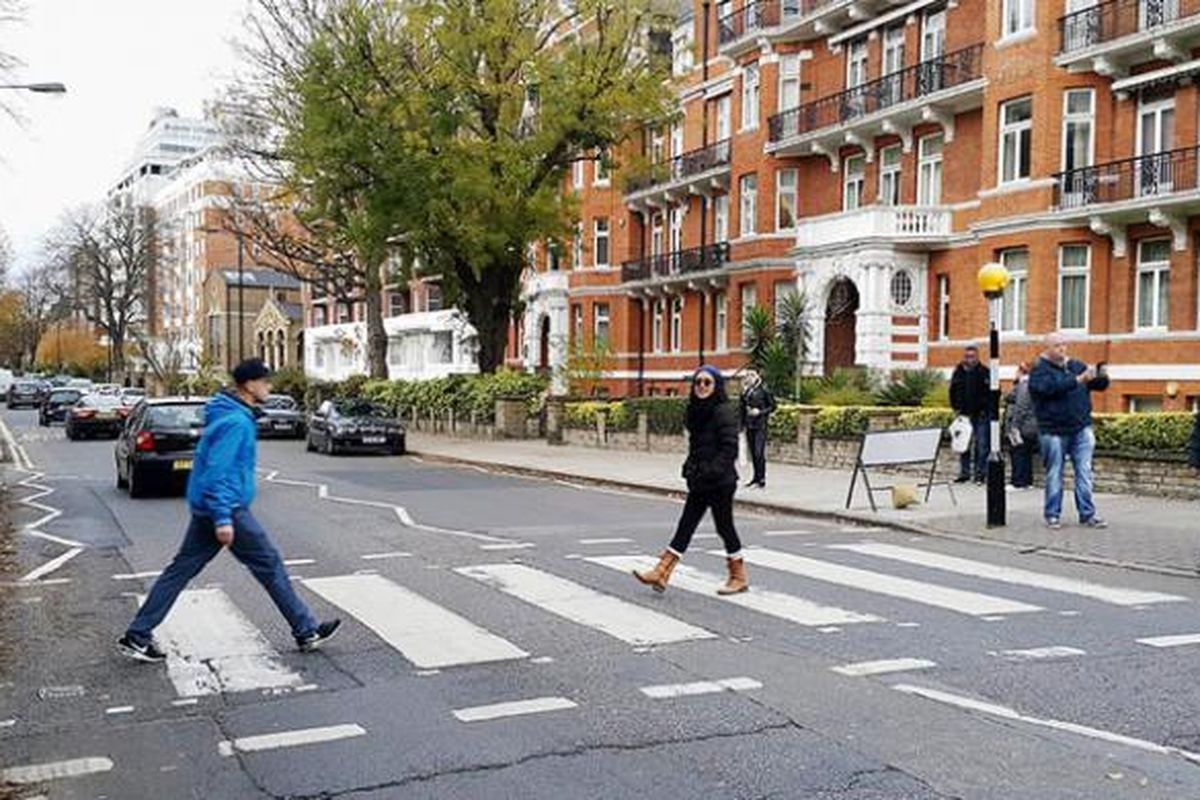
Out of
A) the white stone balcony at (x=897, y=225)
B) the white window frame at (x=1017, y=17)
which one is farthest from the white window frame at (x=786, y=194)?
the white window frame at (x=1017, y=17)

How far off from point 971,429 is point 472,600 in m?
10.3

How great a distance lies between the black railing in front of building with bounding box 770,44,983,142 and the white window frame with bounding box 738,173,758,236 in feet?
7.21

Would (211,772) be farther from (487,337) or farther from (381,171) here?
(487,337)

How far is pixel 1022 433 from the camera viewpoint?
17.2 meters

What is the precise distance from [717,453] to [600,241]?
43.1 meters

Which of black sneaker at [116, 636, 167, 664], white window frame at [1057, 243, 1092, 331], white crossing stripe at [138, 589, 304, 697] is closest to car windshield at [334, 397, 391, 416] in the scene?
white window frame at [1057, 243, 1092, 331]

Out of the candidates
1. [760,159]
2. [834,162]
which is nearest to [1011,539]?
[834,162]

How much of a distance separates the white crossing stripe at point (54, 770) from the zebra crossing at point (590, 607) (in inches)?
44.8

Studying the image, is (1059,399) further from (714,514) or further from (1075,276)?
(1075,276)

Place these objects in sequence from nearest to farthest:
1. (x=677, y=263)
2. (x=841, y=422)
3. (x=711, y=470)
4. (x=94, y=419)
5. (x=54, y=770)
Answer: (x=54, y=770)
(x=711, y=470)
(x=841, y=422)
(x=94, y=419)
(x=677, y=263)

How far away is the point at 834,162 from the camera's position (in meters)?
37.4

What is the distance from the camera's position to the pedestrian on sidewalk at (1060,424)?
1316 cm

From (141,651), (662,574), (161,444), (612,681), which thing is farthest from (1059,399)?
(161,444)

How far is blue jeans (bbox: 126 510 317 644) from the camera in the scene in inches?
304
